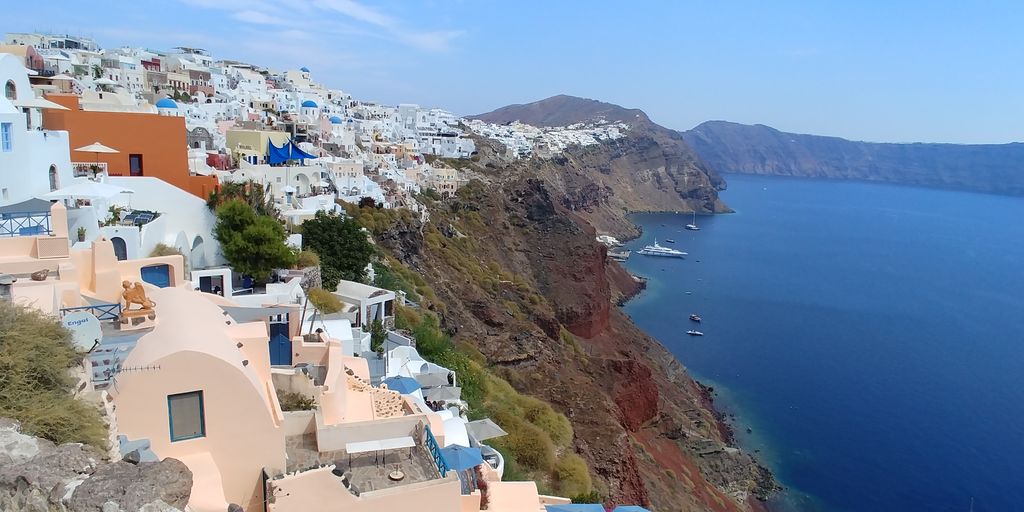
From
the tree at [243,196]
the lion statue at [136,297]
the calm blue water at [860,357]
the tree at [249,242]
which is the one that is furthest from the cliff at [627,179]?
the lion statue at [136,297]

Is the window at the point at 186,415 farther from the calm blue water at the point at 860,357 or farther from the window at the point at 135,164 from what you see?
the calm blue water at the point at 860,357

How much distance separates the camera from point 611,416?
27016 millimetres

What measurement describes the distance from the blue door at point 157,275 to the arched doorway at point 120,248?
146 inches

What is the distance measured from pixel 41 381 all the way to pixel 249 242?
11.3 m

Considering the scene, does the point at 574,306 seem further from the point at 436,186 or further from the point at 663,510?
the point at 663,510

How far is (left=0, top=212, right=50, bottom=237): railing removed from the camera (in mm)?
10461

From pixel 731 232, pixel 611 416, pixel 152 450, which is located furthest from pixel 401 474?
pixel 731 232

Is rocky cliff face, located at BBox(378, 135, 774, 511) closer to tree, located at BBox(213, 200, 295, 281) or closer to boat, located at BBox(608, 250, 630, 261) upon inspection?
tree, located at BBox(213, 200, 295, 281)

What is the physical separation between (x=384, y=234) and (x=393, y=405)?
22522 millimetres

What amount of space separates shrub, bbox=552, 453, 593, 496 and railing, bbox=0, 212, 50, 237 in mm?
13750

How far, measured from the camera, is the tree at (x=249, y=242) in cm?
1703

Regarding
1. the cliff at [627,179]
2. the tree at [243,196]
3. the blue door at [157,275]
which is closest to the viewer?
the blue door at [157,275]

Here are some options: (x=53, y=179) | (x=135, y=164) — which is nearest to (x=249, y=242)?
(x=53, y=179)

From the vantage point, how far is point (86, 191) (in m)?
14.4
